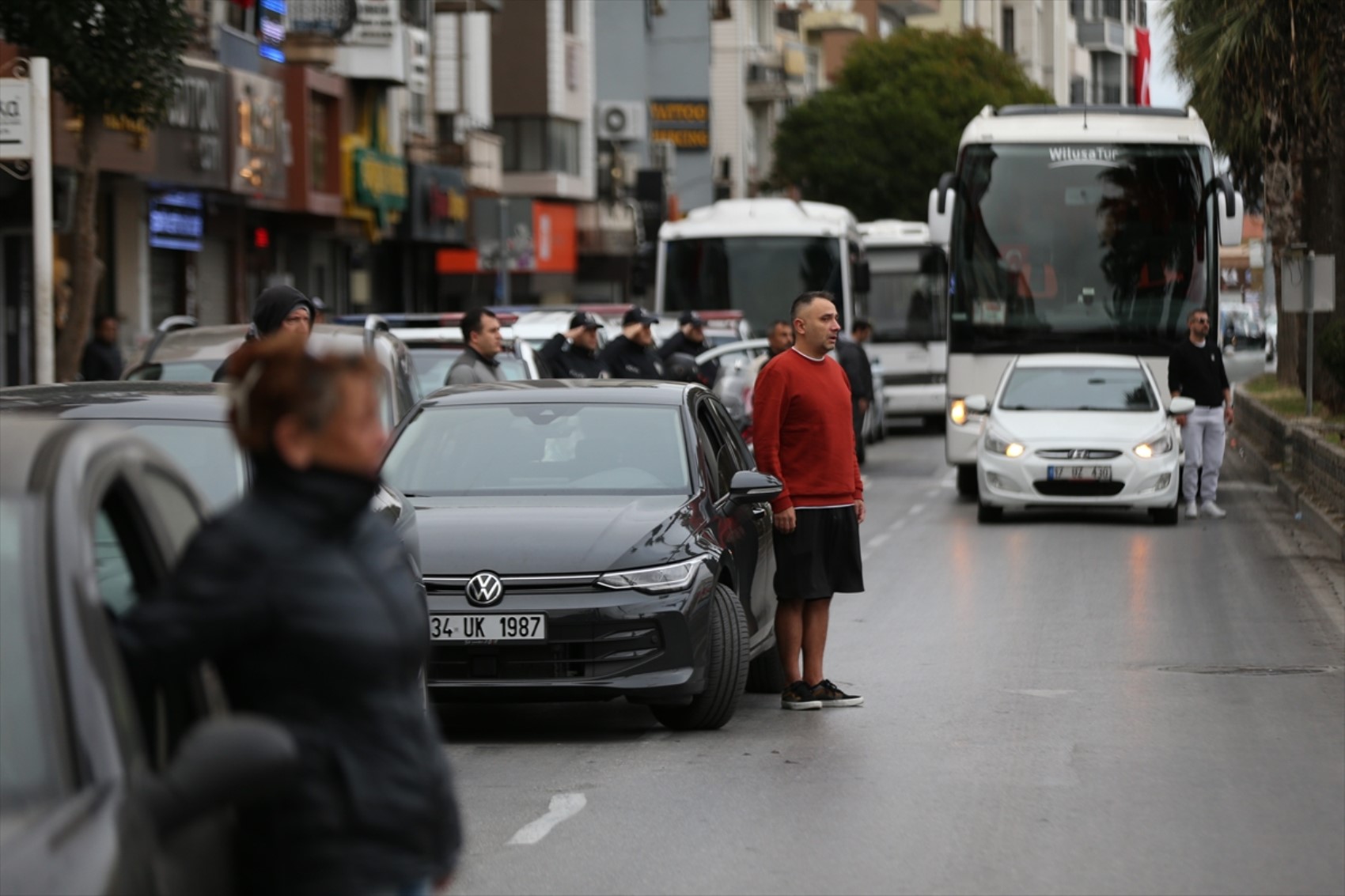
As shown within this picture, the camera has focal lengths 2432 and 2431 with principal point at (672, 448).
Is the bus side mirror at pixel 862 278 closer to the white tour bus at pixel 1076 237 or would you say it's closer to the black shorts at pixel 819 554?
the white tour bus at pixel 1076 237

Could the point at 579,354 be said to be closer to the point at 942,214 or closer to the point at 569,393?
the point at 569,393

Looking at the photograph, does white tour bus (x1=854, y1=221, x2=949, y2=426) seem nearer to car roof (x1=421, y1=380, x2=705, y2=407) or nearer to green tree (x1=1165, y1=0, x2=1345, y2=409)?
green tree (x1=1165, y1=0, x2=1345, y2=409)

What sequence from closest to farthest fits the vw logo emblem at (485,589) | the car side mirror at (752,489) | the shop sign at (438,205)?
the vw logo emblem at (485,589) < the car side mirror at (752,489) < the shop sign at (438,205)

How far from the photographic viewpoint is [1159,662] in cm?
1266

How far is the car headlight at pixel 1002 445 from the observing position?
21984mm

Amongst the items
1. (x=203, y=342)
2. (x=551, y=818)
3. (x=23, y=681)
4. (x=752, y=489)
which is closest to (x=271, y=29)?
(x=203, y=342)

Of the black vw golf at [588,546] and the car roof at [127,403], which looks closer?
the car roof at [127,403]

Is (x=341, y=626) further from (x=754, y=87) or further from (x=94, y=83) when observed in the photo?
(x=754, y=87)

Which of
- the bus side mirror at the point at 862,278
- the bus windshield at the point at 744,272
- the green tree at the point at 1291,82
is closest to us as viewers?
the green tree at the point at 1291,82

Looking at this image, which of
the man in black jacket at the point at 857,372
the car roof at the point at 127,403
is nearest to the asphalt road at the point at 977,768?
the car roof at the point at 127,403

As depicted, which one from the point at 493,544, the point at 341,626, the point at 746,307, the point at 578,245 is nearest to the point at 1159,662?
the point at 493,544

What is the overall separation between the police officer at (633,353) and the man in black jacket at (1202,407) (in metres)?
6.50

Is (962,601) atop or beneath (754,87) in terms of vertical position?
beneath

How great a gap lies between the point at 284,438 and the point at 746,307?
1216 inches
